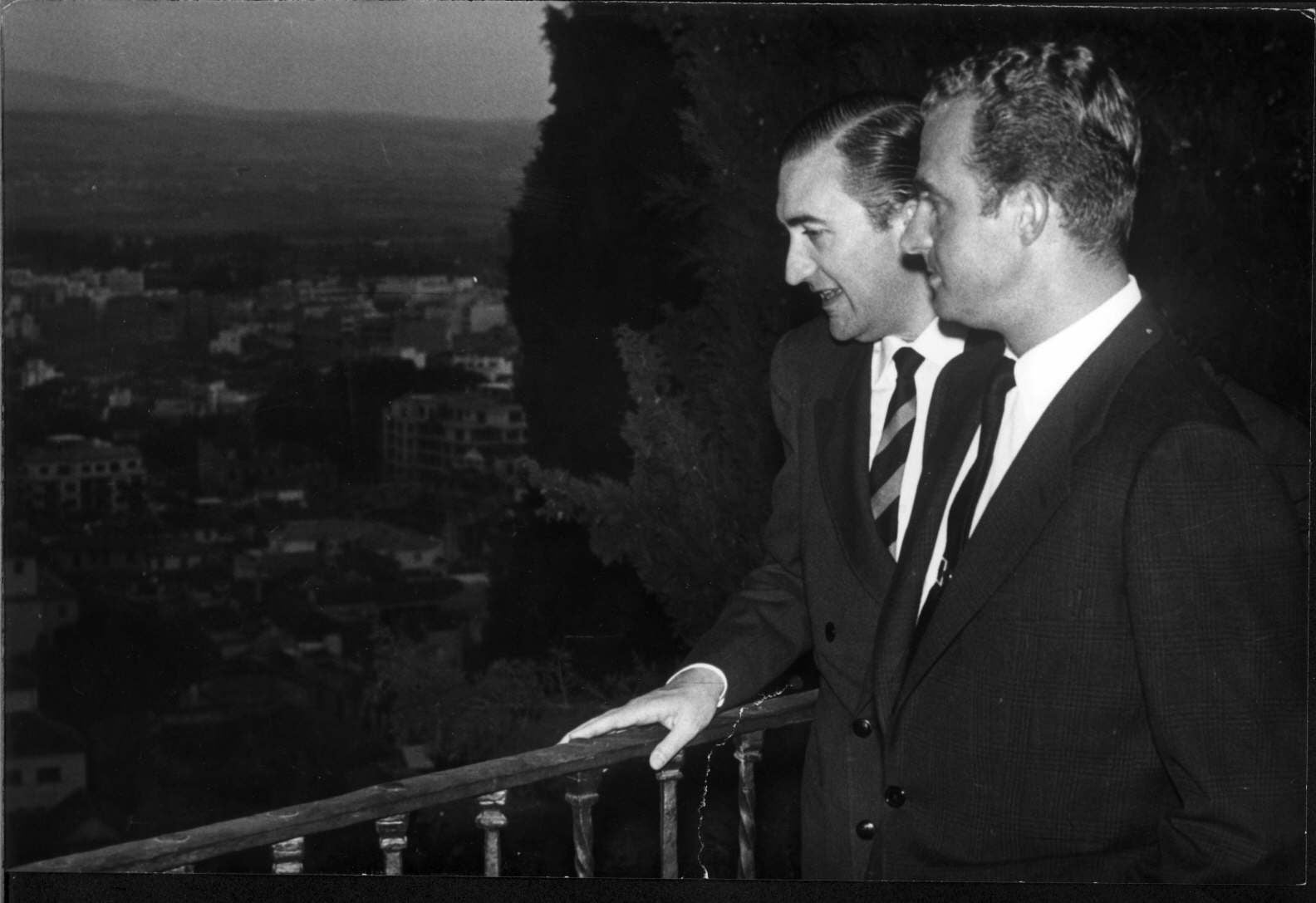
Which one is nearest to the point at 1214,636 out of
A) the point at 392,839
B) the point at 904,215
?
the point at 904,215

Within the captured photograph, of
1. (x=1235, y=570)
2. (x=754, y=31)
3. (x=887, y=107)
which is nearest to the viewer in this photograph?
(x=1235, y=570)

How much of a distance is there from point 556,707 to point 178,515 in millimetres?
957

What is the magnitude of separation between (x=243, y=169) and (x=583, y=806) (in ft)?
5.32

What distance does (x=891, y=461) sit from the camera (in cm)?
281

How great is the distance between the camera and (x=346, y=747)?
322 cm

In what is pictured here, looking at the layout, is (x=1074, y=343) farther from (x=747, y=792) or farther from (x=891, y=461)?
(x=747, y=792)

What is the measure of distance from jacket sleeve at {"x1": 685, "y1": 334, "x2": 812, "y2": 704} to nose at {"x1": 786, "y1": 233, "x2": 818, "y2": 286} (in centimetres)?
13

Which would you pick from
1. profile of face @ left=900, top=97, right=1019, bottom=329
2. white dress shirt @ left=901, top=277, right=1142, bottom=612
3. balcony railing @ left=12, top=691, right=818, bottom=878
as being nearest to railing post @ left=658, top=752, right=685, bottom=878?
balcony railing @ left=12, top=691, right=818, bottom=878

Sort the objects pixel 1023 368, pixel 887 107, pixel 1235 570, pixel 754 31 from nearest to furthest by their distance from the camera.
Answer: pixel 1235 570, pixel 1023 368, pixel 887 107, pixel 754 31

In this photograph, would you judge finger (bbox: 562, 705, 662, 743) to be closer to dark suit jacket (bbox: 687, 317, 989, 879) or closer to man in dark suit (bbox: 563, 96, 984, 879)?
man in dark suit (bbox: 563, 96, 984, 879)

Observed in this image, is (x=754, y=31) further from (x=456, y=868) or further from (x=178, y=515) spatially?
(x=456, y=868)

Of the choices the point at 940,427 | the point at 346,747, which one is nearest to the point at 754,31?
the point at 940,427

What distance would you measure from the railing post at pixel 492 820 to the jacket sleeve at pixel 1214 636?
1415mm

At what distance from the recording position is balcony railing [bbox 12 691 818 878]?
3.15m
